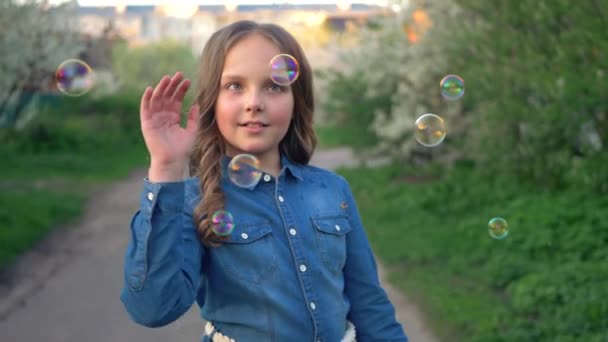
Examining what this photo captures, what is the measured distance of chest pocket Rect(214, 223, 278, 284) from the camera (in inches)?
87.4

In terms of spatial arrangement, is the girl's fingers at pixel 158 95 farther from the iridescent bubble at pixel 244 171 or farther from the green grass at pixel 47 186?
the green grass at pixel 47 186

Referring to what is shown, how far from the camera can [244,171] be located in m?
2.36

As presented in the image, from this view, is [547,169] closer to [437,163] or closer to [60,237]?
[437,163]

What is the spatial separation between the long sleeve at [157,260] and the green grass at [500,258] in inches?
133

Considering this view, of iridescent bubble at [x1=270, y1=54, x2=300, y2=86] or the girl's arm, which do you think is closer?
iridescent bubble at [x1=270, y1=54, x2=300, y2=86]

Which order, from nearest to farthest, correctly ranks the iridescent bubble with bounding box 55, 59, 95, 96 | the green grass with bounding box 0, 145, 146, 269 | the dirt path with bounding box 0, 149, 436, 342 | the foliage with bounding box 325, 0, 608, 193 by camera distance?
the iridescent bubble with bounding box 55, 59, 95, 96
the dirt path with bounding box 0, 149, 436, 342
the foliage with bounding box 325, 0, 608, 193
the green grass with bounding box 0, 145, 146, 269

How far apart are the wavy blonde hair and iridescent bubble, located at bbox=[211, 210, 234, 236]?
1 centimetres

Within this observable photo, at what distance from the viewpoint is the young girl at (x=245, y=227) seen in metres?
2.02

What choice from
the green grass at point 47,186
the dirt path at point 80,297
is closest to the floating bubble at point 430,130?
the dirt path at point 80,297

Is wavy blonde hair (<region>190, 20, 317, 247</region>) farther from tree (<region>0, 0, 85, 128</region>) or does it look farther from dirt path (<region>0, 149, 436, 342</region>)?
tree (<region>0, 0, 85, 128</region>)

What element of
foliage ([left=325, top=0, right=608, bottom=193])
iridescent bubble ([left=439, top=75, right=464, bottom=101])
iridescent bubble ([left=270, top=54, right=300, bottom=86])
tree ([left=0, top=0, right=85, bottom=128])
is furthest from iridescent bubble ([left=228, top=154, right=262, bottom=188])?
tree ([left=0, top=0, right=85, bottom=128])

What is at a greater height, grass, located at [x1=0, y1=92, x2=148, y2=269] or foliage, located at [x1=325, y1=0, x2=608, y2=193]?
foliage, located at [x1=325, y1=0, x2=608, y2=193]

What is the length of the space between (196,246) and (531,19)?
625 centimetres

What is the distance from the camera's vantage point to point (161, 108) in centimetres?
205
